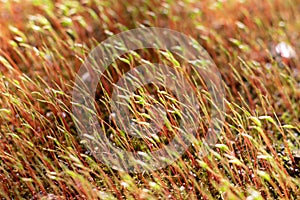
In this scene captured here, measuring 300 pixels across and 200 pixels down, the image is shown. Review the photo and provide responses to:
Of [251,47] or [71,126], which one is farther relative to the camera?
[251,47]

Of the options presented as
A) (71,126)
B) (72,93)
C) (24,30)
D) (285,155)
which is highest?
(24,30)

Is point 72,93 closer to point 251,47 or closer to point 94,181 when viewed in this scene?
point 94,181

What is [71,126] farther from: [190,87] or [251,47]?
[251,47]

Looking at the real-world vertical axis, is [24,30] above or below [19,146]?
above

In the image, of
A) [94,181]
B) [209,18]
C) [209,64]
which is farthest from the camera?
[209,18]

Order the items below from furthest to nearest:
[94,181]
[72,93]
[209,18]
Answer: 1. [209,18]
2. [72,93]
3. [94,181]

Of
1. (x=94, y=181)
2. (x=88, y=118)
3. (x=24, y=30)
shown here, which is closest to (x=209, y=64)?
(x=88, y=118)
